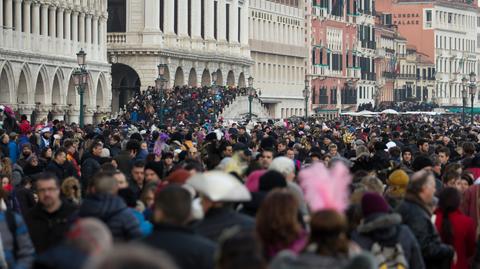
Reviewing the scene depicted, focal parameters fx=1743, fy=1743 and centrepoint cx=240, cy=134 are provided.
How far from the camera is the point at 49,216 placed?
40.5 ft

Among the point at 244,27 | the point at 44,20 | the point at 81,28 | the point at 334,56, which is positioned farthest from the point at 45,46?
the point at 334,56

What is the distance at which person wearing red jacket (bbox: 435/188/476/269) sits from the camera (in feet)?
44.2

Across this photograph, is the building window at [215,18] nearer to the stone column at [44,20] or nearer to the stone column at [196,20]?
the stone column at [196,20]

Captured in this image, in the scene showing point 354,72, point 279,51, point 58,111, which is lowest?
point 58,111

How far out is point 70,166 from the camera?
20953 mm

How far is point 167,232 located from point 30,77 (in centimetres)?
4874

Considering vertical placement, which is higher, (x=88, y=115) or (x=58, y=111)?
(x=58, y=111)

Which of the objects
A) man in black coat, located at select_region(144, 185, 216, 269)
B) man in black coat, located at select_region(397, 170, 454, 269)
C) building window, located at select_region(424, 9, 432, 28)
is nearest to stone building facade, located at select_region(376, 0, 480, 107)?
building window, located at select_region(424, 9, 432, 28)

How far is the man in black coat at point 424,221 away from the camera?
1296cm

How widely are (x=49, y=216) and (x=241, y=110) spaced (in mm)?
61506

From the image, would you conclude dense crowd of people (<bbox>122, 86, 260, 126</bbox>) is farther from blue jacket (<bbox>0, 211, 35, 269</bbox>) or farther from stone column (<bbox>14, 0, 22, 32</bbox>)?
blue jacket (<bbox>0, 211, 35, 269</bbox>)

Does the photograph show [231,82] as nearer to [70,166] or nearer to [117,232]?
[70,166]

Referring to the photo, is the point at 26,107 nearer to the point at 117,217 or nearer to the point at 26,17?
the point at 26,17

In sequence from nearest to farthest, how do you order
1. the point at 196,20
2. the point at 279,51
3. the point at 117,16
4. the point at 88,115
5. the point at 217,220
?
the point at 217,220 < the point at 88,115 < the point at 117,16 < the point at 196,20 < the point at 279,51
